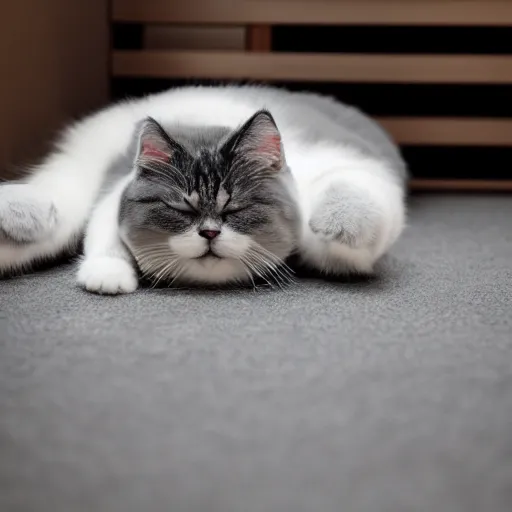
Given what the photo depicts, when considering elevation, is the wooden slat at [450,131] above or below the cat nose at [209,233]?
above

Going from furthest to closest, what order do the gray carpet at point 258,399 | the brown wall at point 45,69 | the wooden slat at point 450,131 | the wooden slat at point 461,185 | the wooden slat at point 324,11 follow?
the wooden slat at point 461,185
the wooden slat at point 450,131
the wooden slat at point 324,11
the brown wall at point 45,69
the gray carpet at point 258,399

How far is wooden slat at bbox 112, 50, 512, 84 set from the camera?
2439mm

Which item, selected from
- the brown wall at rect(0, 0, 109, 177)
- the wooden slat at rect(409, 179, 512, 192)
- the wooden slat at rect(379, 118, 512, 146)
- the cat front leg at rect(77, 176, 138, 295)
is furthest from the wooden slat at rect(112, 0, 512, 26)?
the cat front leg at rect(77, 176, 138, 295)

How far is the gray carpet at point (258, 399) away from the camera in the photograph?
66 cm

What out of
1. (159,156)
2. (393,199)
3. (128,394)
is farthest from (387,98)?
(128,394)

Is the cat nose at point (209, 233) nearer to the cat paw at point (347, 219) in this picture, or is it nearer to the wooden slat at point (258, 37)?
the cat paw at point (347, 219)

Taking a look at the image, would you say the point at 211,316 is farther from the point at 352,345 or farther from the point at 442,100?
the point at 442,100

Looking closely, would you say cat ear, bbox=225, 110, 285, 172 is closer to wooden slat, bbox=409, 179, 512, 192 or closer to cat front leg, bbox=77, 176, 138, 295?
cat front leg, bbox=77, 176, 138, 295

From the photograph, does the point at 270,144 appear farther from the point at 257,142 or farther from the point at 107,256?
the point at 107,256

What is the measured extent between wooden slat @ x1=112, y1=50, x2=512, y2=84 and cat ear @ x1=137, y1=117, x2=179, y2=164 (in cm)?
122

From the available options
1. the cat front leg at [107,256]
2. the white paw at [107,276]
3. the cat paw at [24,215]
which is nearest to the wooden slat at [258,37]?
the cat front leg at [107,256]

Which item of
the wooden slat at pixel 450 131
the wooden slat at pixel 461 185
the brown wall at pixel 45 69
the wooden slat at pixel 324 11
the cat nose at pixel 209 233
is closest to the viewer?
the cat nose at pixel 209 233

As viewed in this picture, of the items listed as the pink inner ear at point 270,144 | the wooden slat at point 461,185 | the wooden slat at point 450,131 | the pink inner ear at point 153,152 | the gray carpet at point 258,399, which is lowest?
the wooden slat at point 461,185

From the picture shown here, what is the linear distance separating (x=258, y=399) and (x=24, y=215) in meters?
0.70
